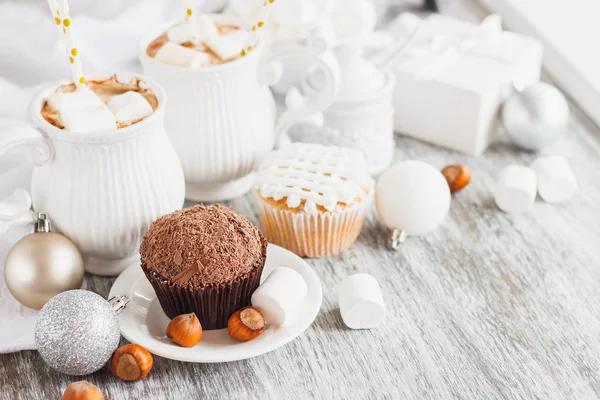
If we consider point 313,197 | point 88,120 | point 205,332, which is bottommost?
point 205,332

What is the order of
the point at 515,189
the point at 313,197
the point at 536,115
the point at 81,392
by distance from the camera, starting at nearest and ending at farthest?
the point at 81,392 < the point at 313,197 < the point at 515,189 < the point at 536,115

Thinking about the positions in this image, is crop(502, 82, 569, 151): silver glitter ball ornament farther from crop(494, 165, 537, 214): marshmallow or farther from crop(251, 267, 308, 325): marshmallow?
crop(251, 267, 308, 325): marshmallow

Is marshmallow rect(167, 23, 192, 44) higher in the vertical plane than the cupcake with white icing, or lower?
higher

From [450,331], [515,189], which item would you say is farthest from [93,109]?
[515,189]

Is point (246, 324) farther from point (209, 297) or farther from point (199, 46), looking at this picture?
point (199, 46)

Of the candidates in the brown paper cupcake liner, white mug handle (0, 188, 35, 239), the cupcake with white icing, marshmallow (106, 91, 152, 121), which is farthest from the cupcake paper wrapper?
white mug handle (0, 188, 35, 239)
